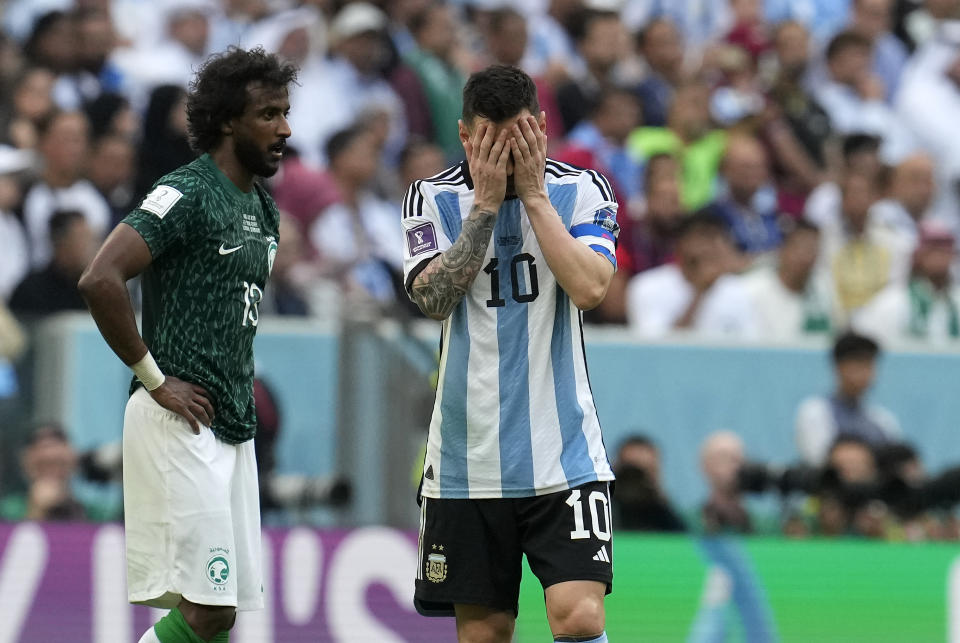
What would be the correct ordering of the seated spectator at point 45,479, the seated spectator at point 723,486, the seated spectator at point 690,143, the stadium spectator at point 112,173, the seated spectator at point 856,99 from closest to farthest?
the seated spectator at point 45,479 < the seated spectator at point 723,486 < the stadium spectator at point 112,173 < the seated spectator at point 690,143 < the seated spectator at point 856,99

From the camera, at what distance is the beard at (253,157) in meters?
5.79

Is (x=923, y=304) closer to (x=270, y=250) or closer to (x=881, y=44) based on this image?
(x=881, y=44)

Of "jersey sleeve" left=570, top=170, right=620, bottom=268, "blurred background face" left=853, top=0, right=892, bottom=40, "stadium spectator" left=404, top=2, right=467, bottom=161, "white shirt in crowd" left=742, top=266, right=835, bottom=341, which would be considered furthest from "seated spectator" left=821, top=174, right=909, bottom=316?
"jersey sleeve" left=570, top=170, right=620, bottom=268

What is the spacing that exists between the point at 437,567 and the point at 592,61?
9124mm

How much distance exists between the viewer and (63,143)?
1068cm

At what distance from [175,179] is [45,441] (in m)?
3.53

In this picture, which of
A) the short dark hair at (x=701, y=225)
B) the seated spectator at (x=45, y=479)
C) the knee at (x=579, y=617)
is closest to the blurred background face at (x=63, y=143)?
the seated spectator at (x=45, y=479)

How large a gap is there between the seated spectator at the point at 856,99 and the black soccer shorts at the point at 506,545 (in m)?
9.79

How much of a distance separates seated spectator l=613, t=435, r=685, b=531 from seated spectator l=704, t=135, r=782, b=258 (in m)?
3.27

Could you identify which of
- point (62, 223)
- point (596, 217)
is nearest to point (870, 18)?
point (62, 223)

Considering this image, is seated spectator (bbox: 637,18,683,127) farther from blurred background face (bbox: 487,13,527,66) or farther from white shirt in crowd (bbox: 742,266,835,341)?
white shirt in crowd (bbox: 742,266,835,341)

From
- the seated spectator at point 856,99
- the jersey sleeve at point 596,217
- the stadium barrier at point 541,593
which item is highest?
the seated spectator at point 856,99

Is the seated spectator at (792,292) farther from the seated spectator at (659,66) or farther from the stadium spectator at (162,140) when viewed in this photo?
the stadium spectator at (162,140)

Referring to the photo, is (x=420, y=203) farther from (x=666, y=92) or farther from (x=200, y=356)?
Answer: (x=666, y=92)
